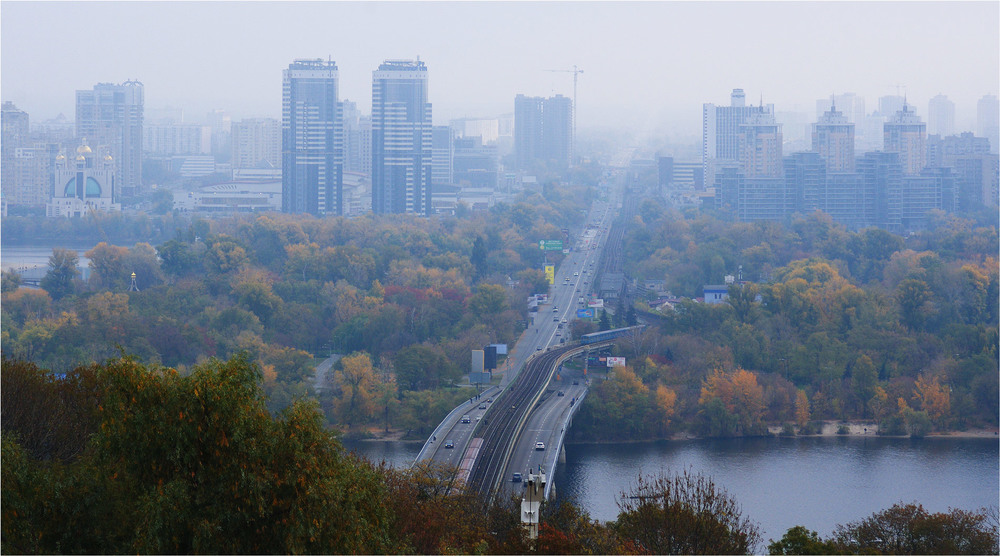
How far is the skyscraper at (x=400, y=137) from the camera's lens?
64.2ft

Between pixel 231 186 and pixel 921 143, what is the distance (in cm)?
1442

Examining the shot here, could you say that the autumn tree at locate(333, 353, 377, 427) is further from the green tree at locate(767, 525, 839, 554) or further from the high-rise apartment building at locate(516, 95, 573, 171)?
the high-rise apartment building at locate(516, 95, 573, 171)

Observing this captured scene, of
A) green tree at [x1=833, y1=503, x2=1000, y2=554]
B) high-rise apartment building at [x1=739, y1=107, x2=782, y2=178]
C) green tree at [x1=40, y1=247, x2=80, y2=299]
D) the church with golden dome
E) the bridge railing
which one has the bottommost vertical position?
the bridge railing

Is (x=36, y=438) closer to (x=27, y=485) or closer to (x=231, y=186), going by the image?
(x=27, y=485)

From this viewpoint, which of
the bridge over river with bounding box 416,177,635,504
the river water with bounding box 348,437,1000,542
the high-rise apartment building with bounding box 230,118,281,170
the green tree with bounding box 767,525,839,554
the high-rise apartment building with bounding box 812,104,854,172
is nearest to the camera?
the green tree with bounding box 767,525,839,554

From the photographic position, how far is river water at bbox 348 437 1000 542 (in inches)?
244

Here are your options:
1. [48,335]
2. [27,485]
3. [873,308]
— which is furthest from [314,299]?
[27,485]

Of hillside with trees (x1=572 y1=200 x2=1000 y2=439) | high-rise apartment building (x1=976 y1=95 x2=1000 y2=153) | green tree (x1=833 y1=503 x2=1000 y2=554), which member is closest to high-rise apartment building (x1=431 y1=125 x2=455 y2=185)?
high-rise apartment building (x1=976 y1=95 x2=1000 y2=153)

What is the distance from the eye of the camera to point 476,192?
89.3ft

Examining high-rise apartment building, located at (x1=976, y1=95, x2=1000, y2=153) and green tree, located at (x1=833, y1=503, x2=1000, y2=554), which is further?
high-rise apartment building, located at (x1=976, y1=95, x2=1000, y2=153)

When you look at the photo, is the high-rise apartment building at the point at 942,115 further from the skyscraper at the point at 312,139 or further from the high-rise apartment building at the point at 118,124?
the high-rise apartment building at the point at 118,124

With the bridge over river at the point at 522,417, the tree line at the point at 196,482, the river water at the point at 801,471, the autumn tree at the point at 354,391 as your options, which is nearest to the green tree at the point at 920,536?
the river water at the point at 801,471

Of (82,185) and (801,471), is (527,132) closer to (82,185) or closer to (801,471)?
(82,185)

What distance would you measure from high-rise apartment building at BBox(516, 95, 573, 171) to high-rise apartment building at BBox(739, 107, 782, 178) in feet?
43.6
